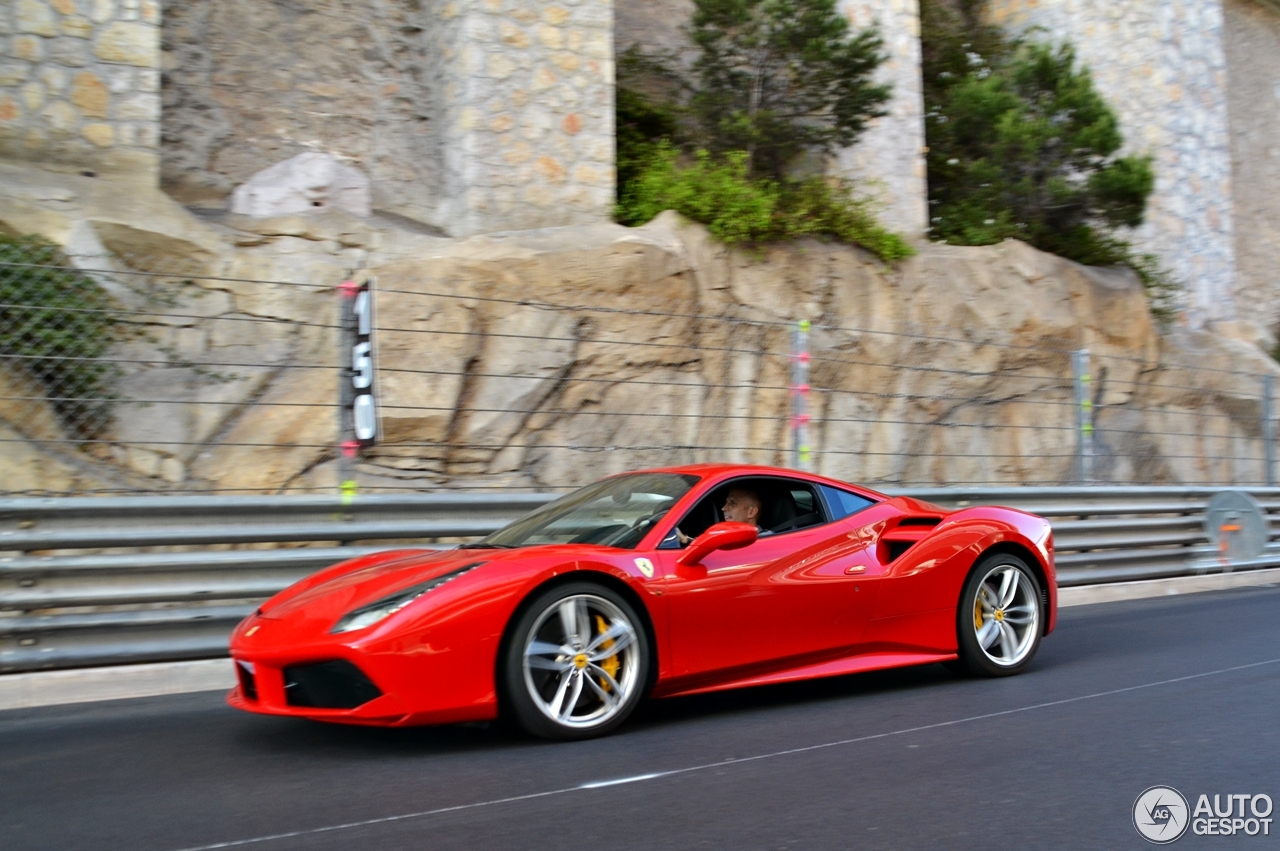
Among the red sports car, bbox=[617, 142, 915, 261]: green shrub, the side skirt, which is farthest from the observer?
bbox=[617, 142, 915, 261]: green shrub

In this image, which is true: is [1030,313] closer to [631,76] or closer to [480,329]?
[631,76]

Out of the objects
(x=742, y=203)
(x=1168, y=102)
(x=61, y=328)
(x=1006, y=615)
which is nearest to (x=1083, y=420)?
(x=742, y=203)

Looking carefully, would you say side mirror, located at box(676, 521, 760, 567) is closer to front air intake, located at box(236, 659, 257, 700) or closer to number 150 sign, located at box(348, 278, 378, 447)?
front air intake, located at box(236, 659, 257, 700)

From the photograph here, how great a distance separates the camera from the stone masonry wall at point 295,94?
10.8m

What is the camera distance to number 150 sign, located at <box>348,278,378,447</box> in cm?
670

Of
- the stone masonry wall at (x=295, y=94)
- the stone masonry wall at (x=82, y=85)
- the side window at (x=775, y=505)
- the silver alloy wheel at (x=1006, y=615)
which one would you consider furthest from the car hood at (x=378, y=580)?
the stone masonry wall at (x=295, y=94)

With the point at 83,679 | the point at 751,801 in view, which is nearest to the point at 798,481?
the point at 751,801

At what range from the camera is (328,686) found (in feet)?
13.4

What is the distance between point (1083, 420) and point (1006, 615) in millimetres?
4689

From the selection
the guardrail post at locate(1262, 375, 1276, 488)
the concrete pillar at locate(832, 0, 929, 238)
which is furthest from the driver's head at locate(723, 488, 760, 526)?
the concrete pillar at locate(832, 0, 929, 238)

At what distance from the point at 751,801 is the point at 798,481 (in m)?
2.22

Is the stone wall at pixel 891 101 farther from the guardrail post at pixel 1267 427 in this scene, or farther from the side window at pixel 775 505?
the side window at pixel 775 505

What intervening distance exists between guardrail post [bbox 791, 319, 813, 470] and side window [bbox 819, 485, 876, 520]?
2296 mm

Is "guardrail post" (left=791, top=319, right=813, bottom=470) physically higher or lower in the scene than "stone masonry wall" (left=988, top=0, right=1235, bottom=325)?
lower
